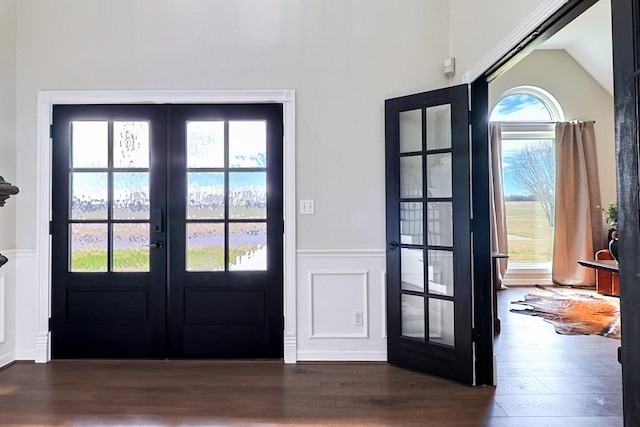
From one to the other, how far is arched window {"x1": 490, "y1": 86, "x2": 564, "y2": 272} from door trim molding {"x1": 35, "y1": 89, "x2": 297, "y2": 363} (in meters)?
4.30

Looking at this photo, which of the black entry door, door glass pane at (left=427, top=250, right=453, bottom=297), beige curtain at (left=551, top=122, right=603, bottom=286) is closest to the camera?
the black entry door

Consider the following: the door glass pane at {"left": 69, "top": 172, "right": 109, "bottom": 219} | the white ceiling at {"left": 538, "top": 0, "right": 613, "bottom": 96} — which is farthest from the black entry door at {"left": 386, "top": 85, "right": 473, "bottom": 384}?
the white ceiling at {"left": 538, "top": 0, "right": 613, "bottom": 96}

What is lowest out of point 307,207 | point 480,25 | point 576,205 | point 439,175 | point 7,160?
point 307,207

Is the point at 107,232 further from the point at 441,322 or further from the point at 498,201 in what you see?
the point at 498,201

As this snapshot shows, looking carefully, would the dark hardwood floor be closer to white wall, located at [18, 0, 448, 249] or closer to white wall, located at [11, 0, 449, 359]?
white wall, located at [11, 0, 449, 359]

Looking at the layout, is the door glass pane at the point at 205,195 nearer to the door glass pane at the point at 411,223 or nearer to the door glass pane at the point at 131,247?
the door glass pane at the point at 131,247

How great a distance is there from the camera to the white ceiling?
514cm

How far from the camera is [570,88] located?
6078 millimetres

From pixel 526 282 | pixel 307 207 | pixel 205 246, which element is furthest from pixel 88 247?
pixel 526 282

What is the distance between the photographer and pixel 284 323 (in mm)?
3105

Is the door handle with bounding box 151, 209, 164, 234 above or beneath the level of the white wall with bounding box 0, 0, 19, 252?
beneath

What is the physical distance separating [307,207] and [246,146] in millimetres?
675

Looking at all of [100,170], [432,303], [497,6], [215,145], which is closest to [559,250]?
[432,303]

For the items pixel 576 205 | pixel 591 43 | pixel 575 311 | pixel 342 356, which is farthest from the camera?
pixel 576 205
